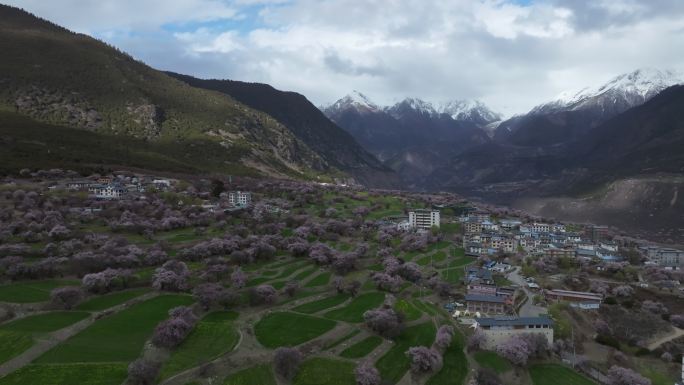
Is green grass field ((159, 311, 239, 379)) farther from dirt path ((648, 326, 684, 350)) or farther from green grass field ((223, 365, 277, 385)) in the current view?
dirt path ((648, 326, 684, 350))

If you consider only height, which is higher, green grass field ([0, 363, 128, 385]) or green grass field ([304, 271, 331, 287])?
green grass field ([0, 363, 128, 385])

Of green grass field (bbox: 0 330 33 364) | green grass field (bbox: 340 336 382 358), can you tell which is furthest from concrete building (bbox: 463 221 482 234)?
green grass field (bbox: 0 330 33 364)

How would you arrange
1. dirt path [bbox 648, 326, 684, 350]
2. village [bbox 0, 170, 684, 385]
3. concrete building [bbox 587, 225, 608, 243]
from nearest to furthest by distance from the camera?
village [bbox 0, 170, 684, 385] < dirt path [bbox 648, 326, 684, 350] < concrete building [bbox 587, 225, 608, 243]

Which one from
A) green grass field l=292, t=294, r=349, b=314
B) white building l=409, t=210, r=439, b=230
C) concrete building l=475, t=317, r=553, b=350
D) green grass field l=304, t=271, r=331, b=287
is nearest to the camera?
concrete building l=475, t=317, r=553, b=350

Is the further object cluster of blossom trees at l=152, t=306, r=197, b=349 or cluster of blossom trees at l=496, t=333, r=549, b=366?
cluster of blossom trees at l=496, t=333, r=549, b=366

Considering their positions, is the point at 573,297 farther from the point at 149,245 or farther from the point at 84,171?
the point at 84,171
